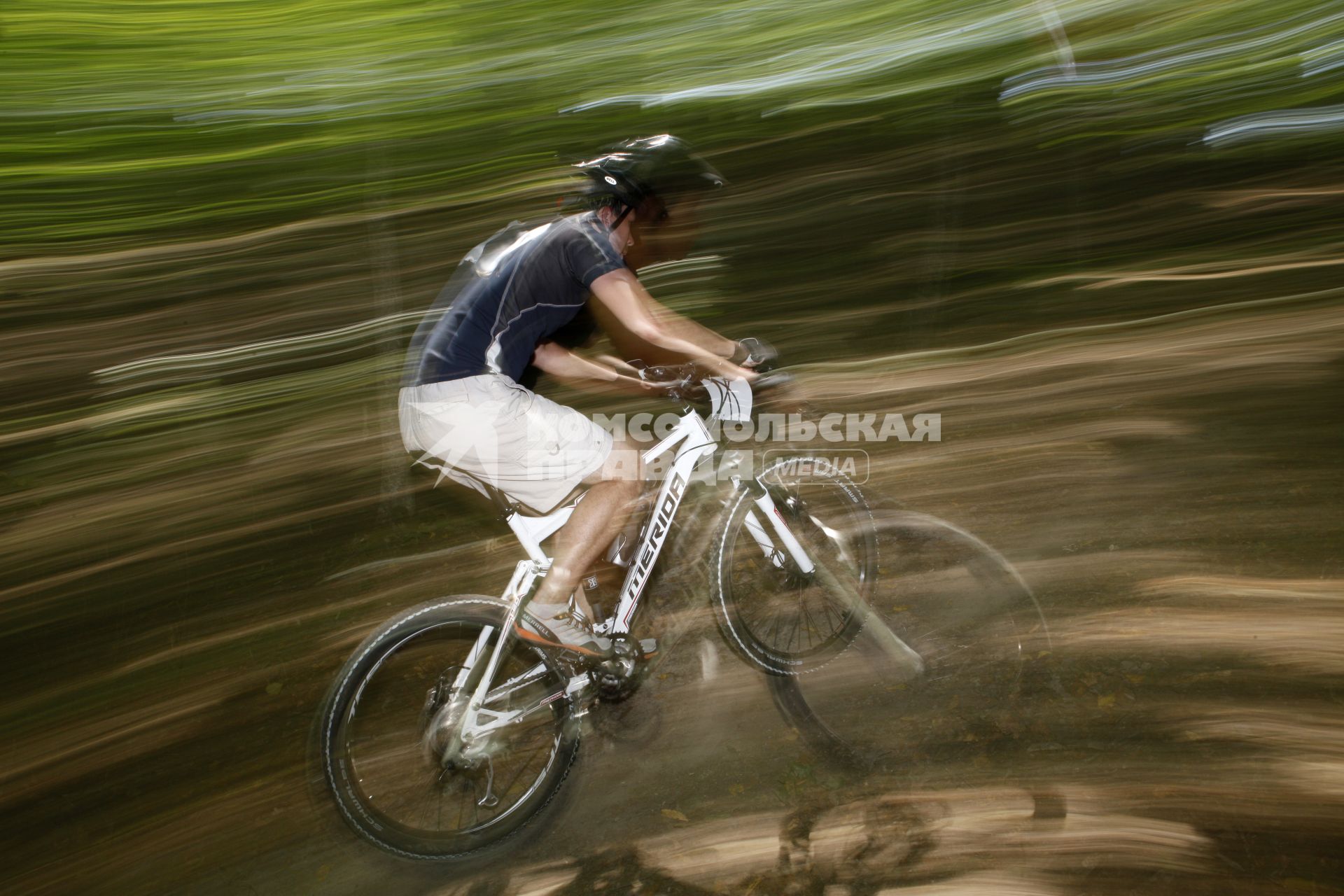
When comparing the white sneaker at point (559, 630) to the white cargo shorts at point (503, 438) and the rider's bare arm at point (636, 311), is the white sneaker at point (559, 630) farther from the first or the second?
the rider's bare arm at point (636, 311)

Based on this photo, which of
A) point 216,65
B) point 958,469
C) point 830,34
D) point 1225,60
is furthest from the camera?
point 1225,60

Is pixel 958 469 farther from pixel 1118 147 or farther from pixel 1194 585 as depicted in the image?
pixel 1118 147

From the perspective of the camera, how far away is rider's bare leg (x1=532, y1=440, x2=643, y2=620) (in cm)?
248

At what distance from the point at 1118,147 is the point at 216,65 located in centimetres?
565

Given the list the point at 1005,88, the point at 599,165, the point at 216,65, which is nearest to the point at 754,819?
the point at 599,165

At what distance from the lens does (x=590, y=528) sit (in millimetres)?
2494

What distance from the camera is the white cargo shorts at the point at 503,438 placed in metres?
2.32

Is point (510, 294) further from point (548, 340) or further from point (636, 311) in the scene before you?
point (636, 311)

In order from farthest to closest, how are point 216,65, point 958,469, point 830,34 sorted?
point 958,469 → point 830,34 → point 216,65

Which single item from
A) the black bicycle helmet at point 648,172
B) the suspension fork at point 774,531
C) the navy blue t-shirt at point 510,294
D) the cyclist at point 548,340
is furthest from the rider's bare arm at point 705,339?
the suspension fork at point 774,531

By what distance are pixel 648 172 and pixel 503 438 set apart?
1067 mm

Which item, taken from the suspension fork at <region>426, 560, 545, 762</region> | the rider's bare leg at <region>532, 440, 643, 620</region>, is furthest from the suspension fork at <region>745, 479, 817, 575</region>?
the suspension fork at <region>426, 560, 545, 762</region>

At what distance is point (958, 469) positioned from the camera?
436 centimetres

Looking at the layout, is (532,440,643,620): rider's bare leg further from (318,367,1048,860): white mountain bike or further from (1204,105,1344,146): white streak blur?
(1204,105,1344,146): white streak blur
